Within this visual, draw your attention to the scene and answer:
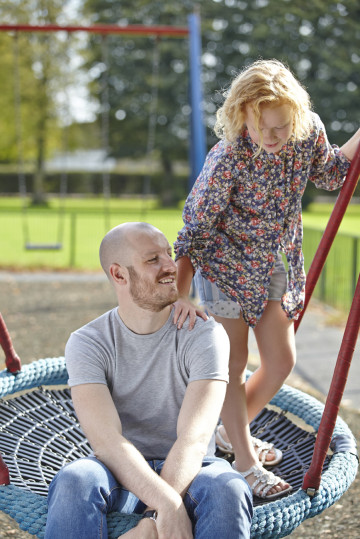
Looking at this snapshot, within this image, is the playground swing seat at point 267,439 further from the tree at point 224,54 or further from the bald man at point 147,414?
the tree at point 224,54

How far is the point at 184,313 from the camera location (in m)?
1.71

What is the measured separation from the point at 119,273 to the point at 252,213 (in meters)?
0.44

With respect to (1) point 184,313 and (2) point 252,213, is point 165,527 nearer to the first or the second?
(1) point 184,313

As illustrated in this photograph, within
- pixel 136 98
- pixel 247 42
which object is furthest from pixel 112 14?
pixel 247 42

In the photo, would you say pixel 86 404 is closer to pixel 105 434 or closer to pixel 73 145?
pixel 105 434

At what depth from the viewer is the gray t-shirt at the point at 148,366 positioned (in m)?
1.66

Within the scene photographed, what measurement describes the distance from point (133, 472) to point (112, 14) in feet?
73.5

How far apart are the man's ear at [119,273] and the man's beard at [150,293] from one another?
0.06 ft

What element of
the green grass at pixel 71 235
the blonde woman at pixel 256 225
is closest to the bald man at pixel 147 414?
the blonde woman at pixel 256 225

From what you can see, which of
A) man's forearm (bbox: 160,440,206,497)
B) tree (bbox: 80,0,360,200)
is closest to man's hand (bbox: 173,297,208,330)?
man's forearm (bbox: 160,440,206,497)

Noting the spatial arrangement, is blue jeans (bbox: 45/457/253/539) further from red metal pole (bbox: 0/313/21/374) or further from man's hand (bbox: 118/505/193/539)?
red metal pole (bbox: 0/313/21/374)

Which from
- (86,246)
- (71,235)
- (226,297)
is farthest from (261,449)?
(86,246)

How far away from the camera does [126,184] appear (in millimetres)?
26000

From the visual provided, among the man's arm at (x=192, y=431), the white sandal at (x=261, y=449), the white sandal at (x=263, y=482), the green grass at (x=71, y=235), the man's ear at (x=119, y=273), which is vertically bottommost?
the green grass at (x=71, y=235)
